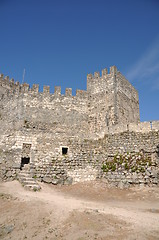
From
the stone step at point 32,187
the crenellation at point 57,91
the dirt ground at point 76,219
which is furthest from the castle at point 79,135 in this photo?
the dirt ground at point 76,219

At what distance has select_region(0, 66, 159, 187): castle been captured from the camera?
1394 cm

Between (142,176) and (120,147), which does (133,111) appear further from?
(142,176)

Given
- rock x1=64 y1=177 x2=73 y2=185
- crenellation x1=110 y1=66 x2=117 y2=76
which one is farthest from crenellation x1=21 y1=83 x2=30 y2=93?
rock x1=64 y1=177 x2=73 y2=185

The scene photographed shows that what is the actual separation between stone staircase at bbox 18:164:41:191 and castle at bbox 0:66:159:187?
121 mm

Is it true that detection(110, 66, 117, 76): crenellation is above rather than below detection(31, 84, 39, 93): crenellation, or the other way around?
above

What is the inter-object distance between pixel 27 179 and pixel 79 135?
568 cm

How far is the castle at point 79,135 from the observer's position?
1394 cm

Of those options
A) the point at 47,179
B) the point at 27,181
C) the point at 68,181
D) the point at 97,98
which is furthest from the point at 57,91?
the point at 27,181

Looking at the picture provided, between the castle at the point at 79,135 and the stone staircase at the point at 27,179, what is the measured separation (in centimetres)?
12

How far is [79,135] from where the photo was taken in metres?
16.7

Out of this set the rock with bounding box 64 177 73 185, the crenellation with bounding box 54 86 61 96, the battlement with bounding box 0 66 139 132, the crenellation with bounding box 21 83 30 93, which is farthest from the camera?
the crenellation with bounding box 54 86 61 96

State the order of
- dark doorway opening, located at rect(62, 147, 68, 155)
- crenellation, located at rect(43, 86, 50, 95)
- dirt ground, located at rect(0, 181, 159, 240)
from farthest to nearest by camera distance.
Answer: crenellation, located at rect(43, 86, 50, 95), dark doorway opening, located at rect(62, 147, 68, 155), dirt ground, located at rect(0, 181, 159, 240)

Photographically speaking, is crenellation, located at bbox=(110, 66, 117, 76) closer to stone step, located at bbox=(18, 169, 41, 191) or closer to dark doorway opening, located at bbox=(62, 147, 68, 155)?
dark doorway opening, located at bbox=(62, 147, 68, 155)

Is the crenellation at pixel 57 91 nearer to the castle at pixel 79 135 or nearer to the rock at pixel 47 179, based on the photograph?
the castle at pixel 79 135
